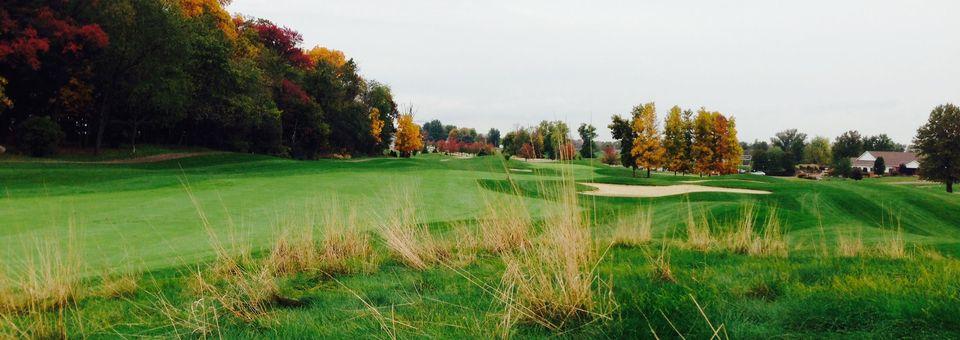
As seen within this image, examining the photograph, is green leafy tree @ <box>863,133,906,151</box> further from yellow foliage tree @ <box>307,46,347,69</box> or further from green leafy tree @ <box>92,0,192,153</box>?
green leafy tree @ <box>92,0,192,153</box>

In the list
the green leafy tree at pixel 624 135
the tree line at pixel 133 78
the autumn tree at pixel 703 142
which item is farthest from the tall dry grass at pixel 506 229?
the autumn tree at pixel 703 142

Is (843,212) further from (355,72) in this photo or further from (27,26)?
(355,72)

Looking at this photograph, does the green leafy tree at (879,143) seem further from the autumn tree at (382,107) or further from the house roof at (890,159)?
the autumn tree at (382,107)

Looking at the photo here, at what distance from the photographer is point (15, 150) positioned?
92.3 feet

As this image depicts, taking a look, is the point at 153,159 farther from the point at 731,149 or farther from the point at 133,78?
the point at 731,149

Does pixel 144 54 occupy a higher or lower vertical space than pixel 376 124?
higher

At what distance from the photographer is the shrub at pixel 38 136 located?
87.5ft

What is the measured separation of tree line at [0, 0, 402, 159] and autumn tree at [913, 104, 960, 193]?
54201 millimetres

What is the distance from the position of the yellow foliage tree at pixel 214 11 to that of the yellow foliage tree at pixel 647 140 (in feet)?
96.0

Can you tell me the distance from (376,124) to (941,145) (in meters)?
55.5

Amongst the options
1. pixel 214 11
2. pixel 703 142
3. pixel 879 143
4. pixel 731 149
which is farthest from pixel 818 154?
pixel 214 11

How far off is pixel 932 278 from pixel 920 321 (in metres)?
1.58

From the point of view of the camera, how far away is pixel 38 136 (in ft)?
87.7

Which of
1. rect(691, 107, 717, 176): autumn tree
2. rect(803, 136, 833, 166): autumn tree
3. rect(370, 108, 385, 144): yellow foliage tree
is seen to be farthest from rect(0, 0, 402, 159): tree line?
rect(803, 136, 833, 166): autumn tree
